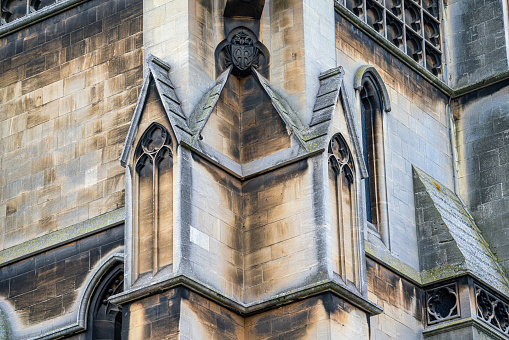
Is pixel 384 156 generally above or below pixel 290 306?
above

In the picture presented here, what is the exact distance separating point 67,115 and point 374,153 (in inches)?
201

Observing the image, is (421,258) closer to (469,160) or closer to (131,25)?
(469,160)

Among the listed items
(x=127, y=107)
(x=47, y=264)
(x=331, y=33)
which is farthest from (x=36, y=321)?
(x=331, y=33)

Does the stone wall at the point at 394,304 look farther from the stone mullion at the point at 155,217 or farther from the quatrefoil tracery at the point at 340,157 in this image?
the stone mullion at the point at 155,217

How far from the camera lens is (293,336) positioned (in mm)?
19109

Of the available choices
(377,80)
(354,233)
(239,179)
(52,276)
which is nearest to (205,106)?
(239,179)

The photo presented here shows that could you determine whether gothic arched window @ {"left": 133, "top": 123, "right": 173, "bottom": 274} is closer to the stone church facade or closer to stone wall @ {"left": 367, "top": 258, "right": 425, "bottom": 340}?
the stone church facade

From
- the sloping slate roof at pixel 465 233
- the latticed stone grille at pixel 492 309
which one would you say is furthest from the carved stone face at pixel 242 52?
the latticed stone grille at pixel 492 309

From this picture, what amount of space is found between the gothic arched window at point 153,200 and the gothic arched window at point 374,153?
4.90 metres

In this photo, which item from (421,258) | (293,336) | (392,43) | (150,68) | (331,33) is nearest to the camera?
(293,336)

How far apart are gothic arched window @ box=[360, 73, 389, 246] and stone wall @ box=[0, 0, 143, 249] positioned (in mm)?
4365

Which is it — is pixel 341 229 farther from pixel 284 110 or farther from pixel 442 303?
pixel 442 303

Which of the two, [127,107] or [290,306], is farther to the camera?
[127,107]

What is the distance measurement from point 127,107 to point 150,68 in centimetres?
144
